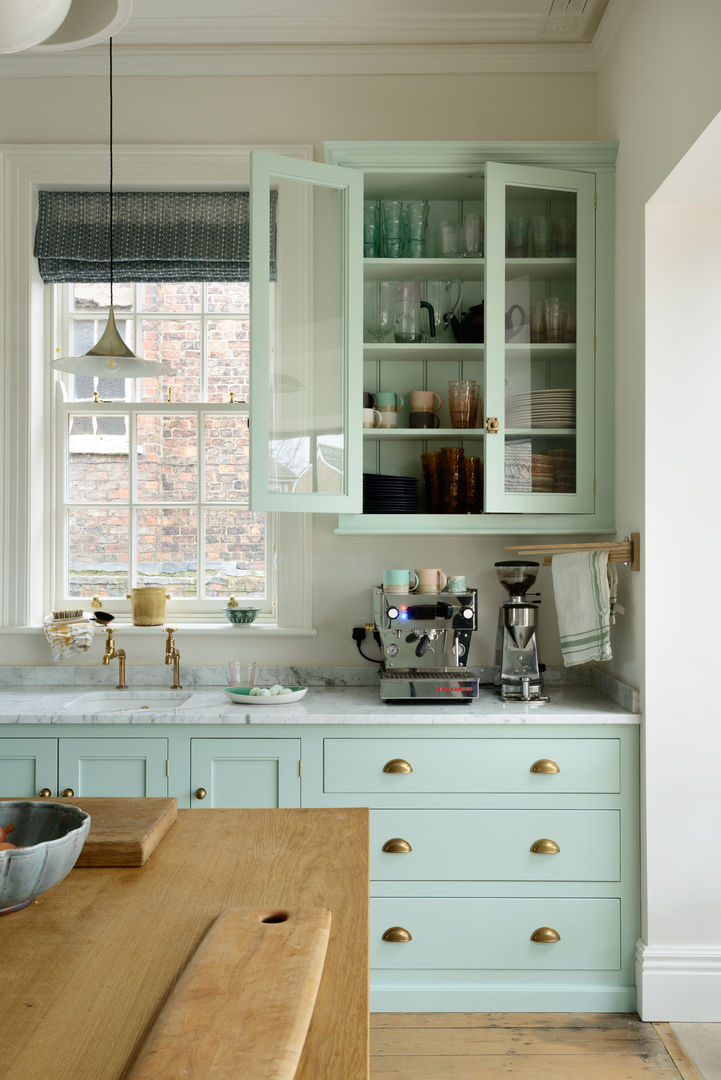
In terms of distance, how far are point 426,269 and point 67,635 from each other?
1.84 metres

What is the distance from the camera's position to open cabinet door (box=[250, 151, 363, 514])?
2.84 meters

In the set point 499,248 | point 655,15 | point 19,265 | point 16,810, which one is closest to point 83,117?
point 19,265

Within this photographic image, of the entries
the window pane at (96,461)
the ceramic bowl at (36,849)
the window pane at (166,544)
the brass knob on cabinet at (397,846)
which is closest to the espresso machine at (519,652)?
the brass knob on cabinet at (397,846)

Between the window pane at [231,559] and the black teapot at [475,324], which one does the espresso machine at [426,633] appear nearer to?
the window pane at [231,559]

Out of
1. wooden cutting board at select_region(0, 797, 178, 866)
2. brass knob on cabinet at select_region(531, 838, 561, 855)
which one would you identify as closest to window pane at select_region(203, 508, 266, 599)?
brass knob on cabinet at select_region(531, 838, 561, 855)

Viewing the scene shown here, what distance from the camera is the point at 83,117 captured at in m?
3.38

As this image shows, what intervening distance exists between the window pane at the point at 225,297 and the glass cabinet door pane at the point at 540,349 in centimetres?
104

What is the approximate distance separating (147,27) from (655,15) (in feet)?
5.77

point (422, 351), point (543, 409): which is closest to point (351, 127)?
point (422, 351)

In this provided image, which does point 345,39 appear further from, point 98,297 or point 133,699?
point 133,699

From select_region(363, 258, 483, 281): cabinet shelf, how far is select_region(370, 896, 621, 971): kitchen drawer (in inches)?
81.5

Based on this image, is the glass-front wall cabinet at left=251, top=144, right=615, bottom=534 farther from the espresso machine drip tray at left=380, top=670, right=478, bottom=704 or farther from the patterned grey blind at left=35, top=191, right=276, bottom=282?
the espresso machine drip tray at left=380, top=670, right=478, bottom=704

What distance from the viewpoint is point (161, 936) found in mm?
1110

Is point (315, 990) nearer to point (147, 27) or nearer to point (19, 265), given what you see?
point (19, 265)
